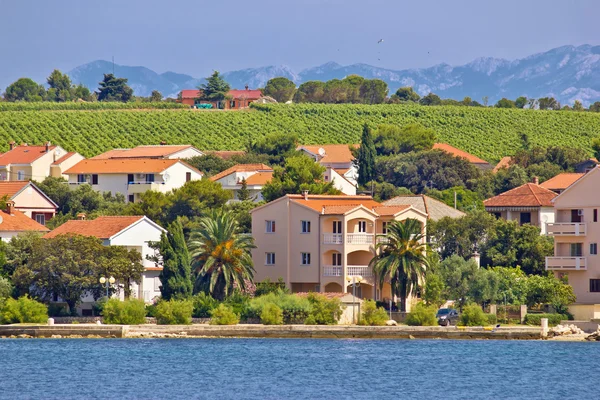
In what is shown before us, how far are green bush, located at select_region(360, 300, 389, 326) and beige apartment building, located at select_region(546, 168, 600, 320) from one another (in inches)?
482

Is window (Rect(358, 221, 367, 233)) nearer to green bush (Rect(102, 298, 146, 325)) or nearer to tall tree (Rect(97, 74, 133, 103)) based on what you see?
green bush (Rect(102, 298, 146, 325))

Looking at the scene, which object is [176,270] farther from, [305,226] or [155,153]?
[155,153]

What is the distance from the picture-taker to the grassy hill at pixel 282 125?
135625mm

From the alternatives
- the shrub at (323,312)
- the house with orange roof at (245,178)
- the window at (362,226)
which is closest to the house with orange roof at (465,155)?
the house with orange roof at (245,178)

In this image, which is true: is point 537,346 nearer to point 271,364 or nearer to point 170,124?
point 271,364

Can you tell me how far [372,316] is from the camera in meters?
66.2

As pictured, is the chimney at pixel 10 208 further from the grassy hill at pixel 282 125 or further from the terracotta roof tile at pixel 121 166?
the grassy hill at pixel 282 125

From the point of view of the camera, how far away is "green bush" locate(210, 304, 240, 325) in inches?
2584

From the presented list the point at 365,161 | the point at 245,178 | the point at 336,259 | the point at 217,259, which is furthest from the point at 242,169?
the point at 217,259

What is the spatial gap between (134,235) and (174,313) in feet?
36.8

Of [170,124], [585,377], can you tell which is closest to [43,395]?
[585,377]

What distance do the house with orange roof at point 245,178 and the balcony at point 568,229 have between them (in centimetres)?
3734

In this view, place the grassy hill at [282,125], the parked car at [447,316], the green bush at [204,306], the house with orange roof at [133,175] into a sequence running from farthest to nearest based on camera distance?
the grassy hill at [282,125], the house with orange roof at [133,175], the green bush at [204,306], the parked car at [447,316]

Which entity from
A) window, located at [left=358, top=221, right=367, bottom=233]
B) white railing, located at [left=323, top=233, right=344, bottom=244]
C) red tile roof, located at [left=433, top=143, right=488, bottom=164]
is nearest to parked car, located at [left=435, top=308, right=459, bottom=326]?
white railing, located at [left=323, top=233, right=344, bottom=244]
